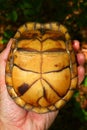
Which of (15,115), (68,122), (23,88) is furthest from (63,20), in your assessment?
(23,88)

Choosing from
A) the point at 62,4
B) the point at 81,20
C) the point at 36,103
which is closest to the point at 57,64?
the point at 36,103

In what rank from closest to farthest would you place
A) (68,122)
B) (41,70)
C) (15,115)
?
(41,70) → (15,115) → (68,122)

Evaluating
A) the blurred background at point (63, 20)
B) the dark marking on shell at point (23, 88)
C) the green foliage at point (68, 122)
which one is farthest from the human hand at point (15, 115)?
the green foliage at point (68, 122)

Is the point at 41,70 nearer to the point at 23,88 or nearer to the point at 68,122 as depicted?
the point at 23,88

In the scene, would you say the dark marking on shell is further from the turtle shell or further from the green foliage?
the green foliage

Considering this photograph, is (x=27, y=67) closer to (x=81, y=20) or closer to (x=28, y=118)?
(x=28, y=118)

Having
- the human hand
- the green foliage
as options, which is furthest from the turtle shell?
the green foliage
